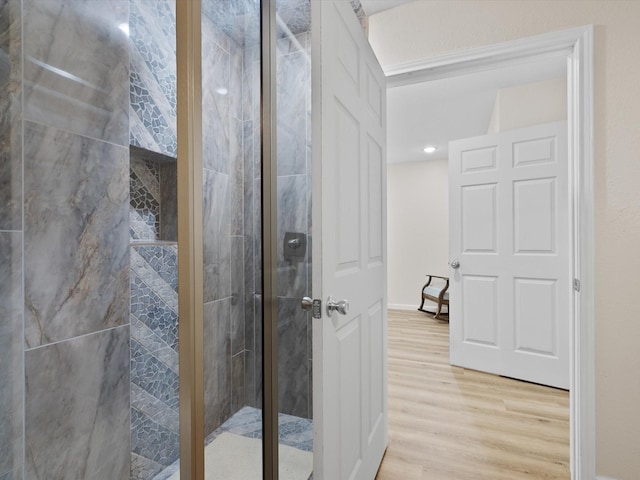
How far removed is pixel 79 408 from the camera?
1.00 meters

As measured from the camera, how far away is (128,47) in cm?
112

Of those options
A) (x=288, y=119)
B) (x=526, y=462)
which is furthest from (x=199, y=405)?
(x=526, y=462)

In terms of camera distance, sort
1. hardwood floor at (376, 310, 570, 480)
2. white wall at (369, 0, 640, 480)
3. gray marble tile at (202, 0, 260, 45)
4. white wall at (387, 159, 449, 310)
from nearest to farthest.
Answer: gray marble tile at (202, 0, 260, 45)
white wall at (369, 0, 640, 480)
hardwood floor at (376, 310, 570, 480)
white wall at (387, 159, 449, 310)

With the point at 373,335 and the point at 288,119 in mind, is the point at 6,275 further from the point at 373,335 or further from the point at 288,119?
the point at 373,335

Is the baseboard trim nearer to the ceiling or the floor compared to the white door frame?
nearer to the floor

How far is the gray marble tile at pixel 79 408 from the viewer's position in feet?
2.95

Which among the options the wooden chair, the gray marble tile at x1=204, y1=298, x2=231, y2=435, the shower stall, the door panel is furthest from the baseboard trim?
the gray marble tile at x1=204, y1=298, x2=231, y2=435

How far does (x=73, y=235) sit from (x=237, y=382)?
65 centimetres

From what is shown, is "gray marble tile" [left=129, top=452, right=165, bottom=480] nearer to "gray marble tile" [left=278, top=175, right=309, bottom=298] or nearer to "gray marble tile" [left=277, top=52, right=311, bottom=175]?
"gray marble tile" [left=278, top=175, right=309, bottom=298]

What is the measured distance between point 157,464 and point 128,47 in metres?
1.23

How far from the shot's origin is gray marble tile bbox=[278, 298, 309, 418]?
1.00m

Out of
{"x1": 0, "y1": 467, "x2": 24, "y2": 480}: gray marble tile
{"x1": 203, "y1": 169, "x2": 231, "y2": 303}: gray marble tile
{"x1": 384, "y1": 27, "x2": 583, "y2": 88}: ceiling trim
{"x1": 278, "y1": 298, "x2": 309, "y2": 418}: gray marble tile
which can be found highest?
{"x1": 384, "y1": 27, "x2": 583, "y2": 88}: ceiling trim

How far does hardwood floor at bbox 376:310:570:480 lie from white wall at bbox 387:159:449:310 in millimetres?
2517

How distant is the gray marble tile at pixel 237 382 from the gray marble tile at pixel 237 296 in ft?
0.06
